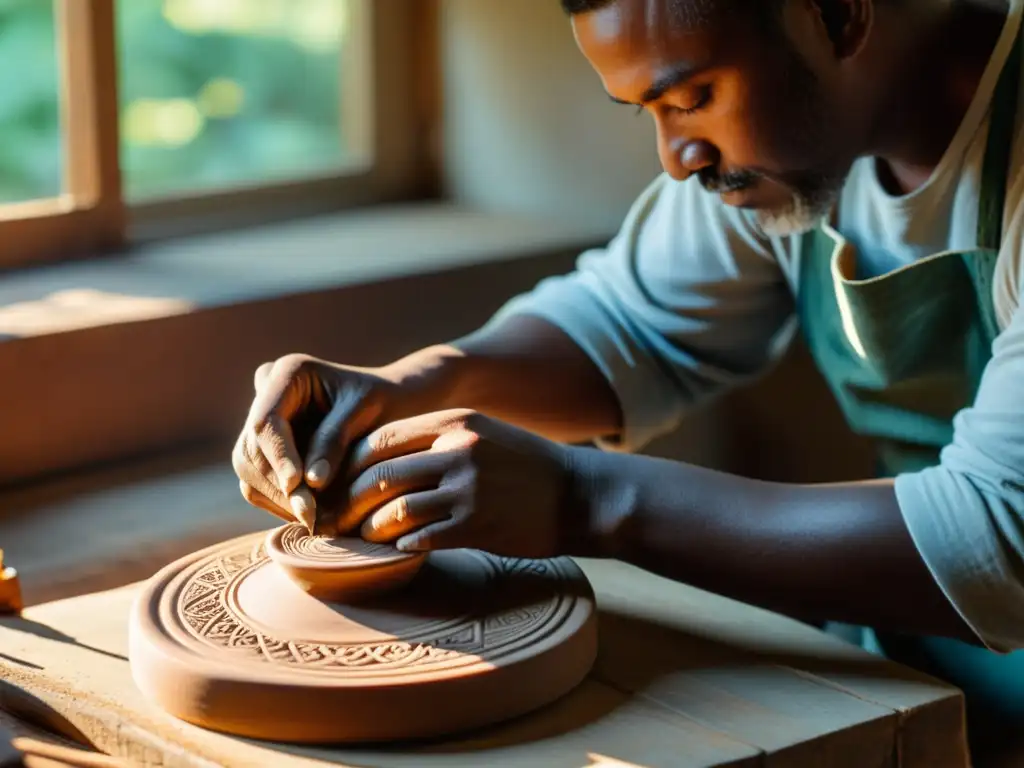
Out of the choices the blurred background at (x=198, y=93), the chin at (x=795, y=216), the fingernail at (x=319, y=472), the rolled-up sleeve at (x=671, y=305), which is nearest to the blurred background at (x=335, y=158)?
the blurred background at (x=198, y=93)

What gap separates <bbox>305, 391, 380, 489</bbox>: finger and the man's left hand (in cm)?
3

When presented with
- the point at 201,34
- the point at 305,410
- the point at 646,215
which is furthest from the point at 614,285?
the point at 201,34

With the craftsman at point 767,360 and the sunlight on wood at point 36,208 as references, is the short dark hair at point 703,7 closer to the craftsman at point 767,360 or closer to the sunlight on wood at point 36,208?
the craftsman at point 767,360

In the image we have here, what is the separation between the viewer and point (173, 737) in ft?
4.06

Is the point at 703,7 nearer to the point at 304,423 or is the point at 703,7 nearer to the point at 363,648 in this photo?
the point at 304,423

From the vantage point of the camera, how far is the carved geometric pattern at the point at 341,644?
126cm

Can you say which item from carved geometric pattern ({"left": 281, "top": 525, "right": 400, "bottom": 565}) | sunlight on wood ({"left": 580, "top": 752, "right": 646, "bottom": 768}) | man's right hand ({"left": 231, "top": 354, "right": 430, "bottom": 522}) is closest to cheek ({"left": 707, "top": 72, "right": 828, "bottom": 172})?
man's right hand ({"left": 231, "top": 354, "right": 430, "bottom": 522})

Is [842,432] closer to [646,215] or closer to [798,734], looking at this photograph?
[646,215]

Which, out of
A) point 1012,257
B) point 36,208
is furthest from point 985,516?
point 36,208

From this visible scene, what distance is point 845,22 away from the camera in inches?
60.6

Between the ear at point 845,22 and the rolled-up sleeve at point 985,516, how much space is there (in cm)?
37

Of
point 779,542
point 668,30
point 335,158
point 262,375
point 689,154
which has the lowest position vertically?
point 779,542

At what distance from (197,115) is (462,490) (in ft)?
4.57

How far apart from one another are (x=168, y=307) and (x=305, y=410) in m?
0.59
